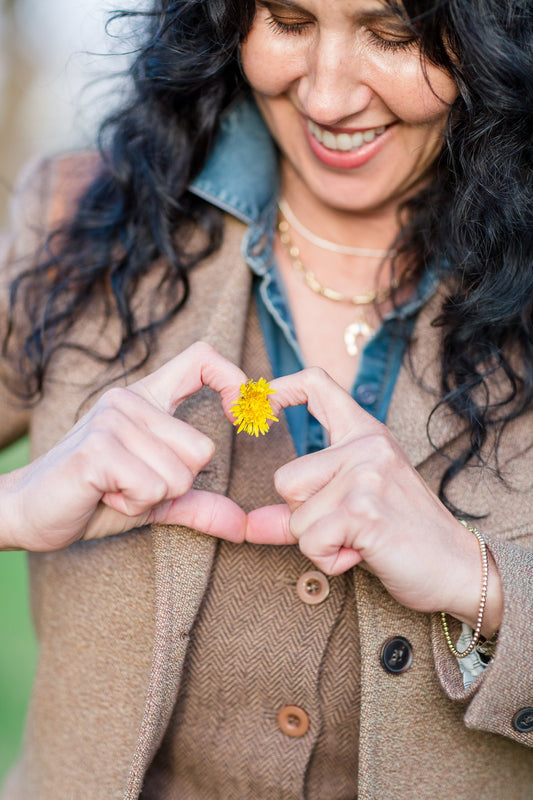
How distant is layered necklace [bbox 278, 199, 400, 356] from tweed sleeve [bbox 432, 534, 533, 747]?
0.66m

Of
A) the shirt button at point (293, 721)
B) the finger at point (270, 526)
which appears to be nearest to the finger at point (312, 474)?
the finger at point (270, 526)

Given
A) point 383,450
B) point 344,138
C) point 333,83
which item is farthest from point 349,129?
point 383,450

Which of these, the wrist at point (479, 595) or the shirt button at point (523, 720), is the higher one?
the wrist at point (479, 595)

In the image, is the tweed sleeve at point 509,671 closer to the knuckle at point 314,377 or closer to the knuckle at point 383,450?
the knuckle at point 383,450

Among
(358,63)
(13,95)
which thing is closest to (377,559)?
(358,63)

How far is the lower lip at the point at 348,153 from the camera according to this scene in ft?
5.65

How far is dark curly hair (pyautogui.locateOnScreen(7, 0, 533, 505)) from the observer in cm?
152

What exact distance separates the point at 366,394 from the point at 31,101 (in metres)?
7.39

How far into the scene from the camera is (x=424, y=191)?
1.92 metres

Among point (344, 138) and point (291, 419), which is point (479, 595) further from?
point (344, 138)

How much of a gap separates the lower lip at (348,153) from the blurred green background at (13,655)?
195 centimetres

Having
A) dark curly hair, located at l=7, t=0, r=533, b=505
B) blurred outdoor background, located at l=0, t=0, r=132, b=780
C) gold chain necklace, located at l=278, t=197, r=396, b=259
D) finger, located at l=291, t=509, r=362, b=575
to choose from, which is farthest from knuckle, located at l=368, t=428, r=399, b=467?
blurred outdoor background, located at l=0, t=0, r=132, b=780

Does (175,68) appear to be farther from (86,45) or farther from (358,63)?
(358,63)

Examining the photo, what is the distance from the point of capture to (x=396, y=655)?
5.14 feet
